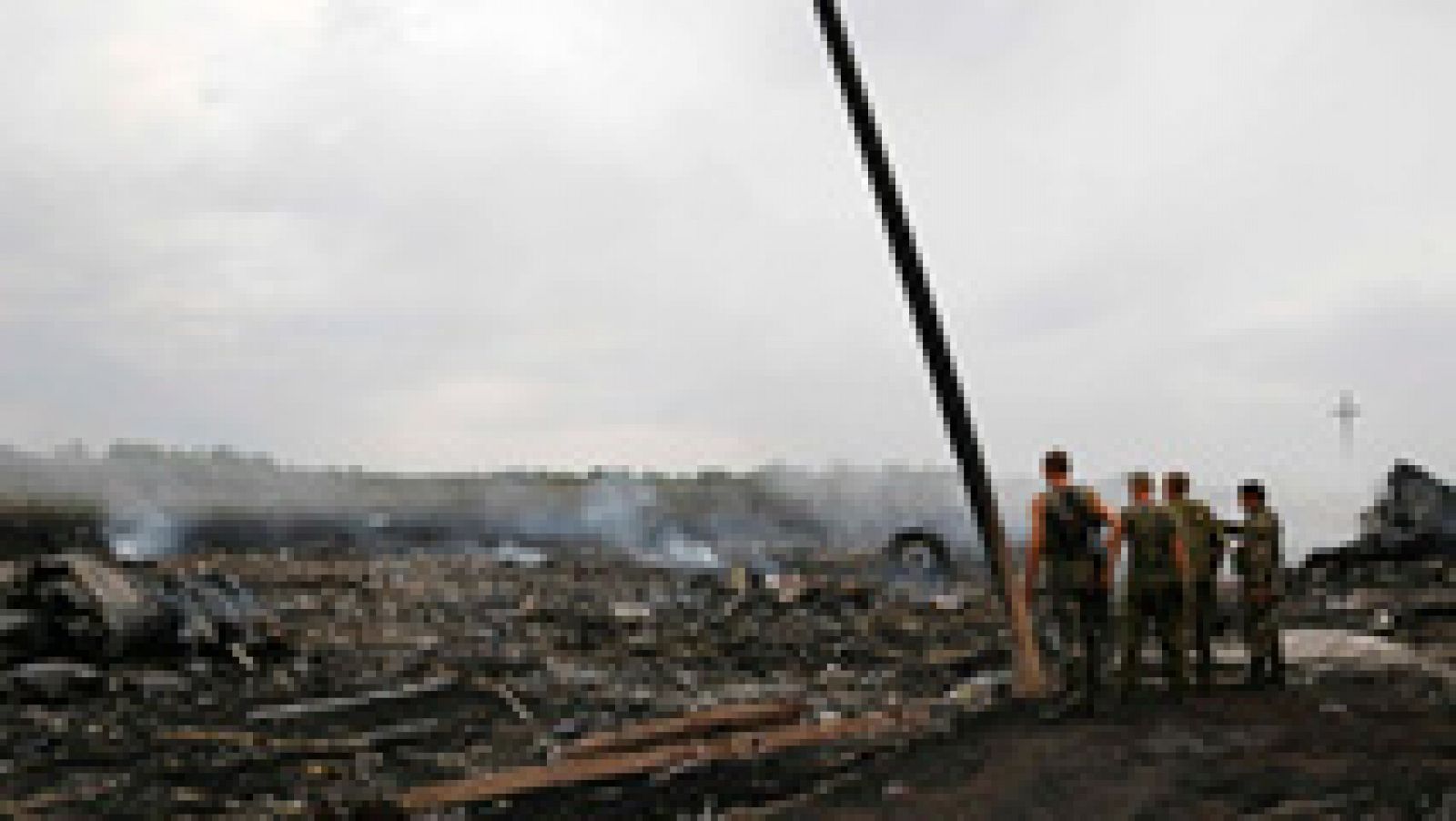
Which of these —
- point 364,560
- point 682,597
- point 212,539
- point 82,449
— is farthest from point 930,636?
point 82,449

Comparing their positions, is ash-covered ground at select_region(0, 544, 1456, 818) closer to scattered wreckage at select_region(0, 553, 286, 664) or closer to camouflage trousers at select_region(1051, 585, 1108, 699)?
scattered wreckage at select_region(0, 553, 286, 664)

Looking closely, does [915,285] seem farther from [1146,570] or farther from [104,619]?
[104,619]

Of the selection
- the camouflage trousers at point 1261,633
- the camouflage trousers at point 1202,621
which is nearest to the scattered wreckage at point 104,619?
the camouflage trousers at point 1202,621

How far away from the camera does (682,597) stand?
23.1 metres

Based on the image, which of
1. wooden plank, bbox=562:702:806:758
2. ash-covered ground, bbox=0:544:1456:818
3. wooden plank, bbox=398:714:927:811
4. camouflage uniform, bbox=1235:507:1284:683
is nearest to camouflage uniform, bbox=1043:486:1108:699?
ash-covered ground, bbox=0:544:1456:818

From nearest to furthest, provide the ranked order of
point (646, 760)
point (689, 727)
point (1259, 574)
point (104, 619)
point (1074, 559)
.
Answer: point (1074, 559) → point (1259, 574) → point (646, 760) → point (689, 727) → point (104, 619)

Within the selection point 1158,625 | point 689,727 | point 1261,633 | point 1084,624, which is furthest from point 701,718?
point 1261,633

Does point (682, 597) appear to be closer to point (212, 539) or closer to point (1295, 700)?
point (212, 539)

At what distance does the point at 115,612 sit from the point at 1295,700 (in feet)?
39.4

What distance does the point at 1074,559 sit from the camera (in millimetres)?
10742

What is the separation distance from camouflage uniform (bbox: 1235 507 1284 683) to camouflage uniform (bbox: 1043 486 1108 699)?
1.15 meters

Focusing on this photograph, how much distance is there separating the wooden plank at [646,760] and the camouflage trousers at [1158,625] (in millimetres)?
1789

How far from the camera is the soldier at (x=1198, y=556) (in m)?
11.0

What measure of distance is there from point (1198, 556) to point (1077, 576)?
94cm
